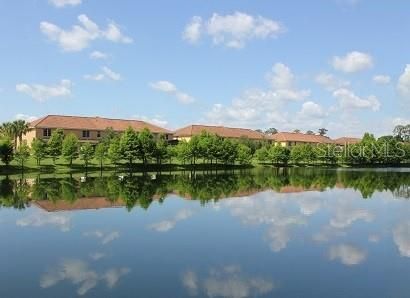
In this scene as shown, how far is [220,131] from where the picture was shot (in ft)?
404

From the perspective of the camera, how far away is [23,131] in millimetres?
79875

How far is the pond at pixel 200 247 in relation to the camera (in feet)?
42.5

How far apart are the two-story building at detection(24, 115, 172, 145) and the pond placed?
179 ft

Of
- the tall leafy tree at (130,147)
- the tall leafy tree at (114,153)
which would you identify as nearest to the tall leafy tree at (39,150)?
the tall leafy tree at (114,153)

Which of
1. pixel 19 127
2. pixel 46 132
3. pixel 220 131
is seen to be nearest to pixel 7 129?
pixel 19 127

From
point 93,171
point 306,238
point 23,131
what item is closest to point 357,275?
point 306,238

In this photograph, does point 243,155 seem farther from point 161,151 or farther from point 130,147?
point 130,147

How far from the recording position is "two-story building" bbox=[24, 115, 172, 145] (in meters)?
84.9

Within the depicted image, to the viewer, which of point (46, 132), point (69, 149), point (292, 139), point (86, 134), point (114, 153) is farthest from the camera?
point (292, 139)

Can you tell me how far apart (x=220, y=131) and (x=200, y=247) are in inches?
4158

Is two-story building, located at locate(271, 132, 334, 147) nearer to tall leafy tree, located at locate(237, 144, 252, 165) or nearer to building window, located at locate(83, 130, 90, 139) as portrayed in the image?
tall leafy tree, located at locate(237, 144, 252, 165)

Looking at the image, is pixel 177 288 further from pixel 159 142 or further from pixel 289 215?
pixel 159 142

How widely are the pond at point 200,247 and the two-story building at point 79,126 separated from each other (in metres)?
54.4

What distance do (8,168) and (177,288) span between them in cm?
5107
